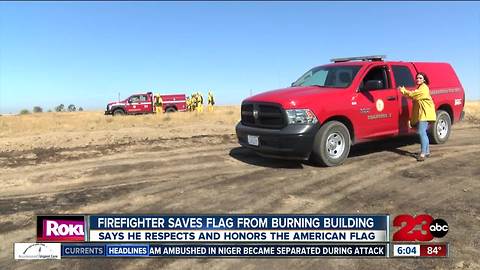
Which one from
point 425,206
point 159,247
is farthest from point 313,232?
point 425,206

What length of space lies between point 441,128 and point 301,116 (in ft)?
14.5

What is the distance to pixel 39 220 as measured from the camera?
4941mm

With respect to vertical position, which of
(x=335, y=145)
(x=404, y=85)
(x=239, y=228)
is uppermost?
(x=404, y=85)

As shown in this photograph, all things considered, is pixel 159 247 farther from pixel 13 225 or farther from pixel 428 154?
pixel 428 154

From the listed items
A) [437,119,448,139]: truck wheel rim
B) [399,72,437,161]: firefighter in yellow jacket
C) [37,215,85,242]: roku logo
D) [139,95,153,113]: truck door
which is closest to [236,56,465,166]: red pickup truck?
[437,119,448,139]: truck wheel rim

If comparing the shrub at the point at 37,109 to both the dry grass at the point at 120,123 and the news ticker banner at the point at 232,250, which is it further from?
the news ticker banner at the point at 232,250

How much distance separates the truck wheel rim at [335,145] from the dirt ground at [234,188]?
0.31m

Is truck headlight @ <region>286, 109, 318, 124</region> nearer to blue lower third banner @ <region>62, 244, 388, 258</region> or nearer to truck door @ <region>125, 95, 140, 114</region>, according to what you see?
blue lower third banner @ <region>62, 244, 388, 258</region>

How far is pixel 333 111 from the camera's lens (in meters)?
8.08

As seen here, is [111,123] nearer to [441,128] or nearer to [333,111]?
[333,111]

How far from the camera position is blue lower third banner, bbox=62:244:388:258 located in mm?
4426

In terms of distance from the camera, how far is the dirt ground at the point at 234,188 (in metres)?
4.41

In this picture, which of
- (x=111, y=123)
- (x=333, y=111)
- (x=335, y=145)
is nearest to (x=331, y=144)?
(x=335, y=145)

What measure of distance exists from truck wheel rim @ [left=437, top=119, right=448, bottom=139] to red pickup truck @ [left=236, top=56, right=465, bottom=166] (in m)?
0.20
